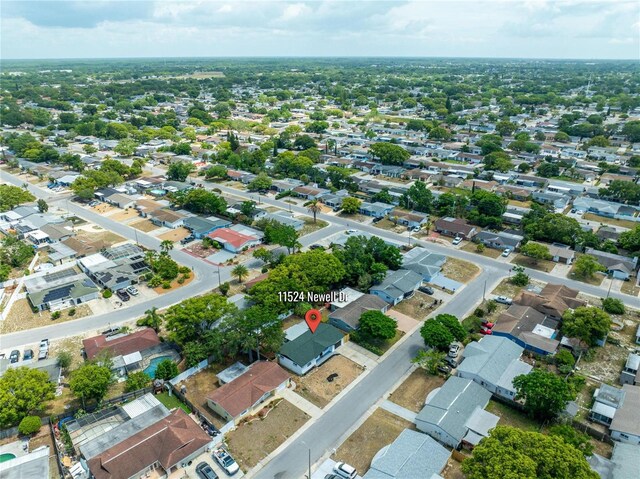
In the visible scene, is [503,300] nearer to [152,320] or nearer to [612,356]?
[612,356]

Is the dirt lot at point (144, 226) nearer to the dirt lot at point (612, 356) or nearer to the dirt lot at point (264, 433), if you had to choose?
the dirt lot at point (264, 433)

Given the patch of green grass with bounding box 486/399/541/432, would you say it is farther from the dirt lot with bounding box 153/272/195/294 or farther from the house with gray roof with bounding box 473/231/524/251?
the dirt lot with bounding box 153/272/195/294

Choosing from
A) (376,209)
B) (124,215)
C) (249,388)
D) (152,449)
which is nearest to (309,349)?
(249,388)

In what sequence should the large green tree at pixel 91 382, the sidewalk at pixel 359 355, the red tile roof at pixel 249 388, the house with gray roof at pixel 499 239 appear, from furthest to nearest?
1. the house with gray roof at pixel 499 239
2. the sidewalk at pixel 359 355
3. the red tile roof at pixel 249 388
4. the large green tree at pixel 91 382

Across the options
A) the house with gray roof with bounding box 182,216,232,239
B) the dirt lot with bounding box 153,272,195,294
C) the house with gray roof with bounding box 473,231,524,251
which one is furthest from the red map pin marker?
the house with gray roof with bounding box 473,231,524,251

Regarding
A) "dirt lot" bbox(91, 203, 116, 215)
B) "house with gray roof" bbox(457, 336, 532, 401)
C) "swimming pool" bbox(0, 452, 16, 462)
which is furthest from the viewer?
"dirt lot" bbox(91, 203, 116, 215)

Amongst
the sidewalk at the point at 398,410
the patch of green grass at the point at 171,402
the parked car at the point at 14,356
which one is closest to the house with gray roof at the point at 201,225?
the parked car at the point at 14,356

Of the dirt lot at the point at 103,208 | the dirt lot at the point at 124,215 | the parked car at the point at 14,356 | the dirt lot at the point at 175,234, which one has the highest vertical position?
the dirt lot at the point at 103,208
